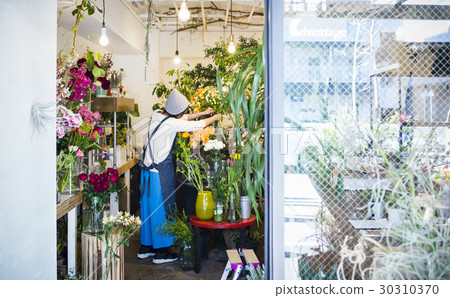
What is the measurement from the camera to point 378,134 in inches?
65.1

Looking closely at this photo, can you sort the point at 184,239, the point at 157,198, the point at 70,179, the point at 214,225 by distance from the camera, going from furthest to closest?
the point at 157,198, the point at 184,239, the point at 214,225, the point at 70,179

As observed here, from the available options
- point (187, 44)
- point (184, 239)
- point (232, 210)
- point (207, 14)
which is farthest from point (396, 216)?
point (187, 44)

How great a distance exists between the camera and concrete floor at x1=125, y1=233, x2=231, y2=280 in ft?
11.9

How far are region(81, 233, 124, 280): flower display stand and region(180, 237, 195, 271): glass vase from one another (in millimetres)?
837

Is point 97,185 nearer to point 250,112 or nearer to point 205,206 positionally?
point 205,206

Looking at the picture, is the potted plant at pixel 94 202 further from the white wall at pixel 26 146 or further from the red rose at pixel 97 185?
the white wall at pixel 26 146

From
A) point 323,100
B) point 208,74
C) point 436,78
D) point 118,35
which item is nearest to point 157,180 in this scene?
point 208,74

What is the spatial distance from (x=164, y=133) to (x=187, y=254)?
3.60ft

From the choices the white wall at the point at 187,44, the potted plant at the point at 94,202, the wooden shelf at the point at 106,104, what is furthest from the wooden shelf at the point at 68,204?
the white wall at the point at 187,44

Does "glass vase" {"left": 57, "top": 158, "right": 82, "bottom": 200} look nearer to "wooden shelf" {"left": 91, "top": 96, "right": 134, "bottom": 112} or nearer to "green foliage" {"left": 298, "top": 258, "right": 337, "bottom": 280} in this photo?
"wooden shelf" {"left": 91, "top": 96, "right": 134, "bottom": 112}

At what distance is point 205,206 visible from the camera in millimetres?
3457

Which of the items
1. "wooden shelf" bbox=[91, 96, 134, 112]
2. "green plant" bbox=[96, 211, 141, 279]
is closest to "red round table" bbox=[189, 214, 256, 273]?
"green plant" bbox=[96, 211, 141, 279]
